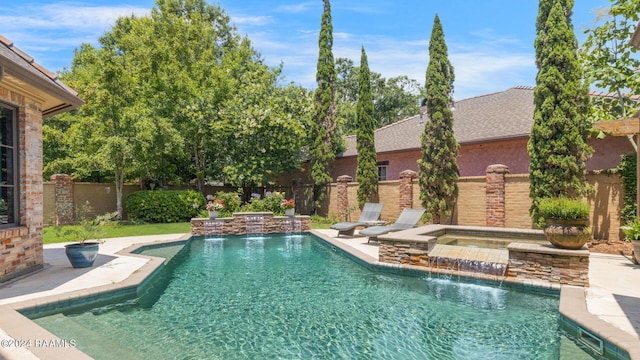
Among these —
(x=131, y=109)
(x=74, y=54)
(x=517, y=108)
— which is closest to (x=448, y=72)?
(x=517, y=108)

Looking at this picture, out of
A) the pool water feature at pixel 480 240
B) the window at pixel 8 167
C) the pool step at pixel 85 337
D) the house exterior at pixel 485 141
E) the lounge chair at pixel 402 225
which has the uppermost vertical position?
the house exterior at pixel 485 141

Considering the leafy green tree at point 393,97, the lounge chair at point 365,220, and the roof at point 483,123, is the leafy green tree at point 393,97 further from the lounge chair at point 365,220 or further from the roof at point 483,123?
the lounge chair at point 365,220

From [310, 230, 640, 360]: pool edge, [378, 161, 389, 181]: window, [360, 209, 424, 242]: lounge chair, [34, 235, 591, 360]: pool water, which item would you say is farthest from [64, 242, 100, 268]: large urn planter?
[378, 161, 389, 181]: window

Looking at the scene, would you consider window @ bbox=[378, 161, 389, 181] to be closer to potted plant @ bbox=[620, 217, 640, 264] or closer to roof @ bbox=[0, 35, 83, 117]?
potted plant @ bbox=[620, 217, 640, 264]

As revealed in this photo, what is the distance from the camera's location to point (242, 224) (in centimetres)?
1517

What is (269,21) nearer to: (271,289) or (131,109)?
(131,109)

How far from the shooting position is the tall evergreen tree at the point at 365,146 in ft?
56.3

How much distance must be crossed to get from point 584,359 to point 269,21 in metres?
21.3

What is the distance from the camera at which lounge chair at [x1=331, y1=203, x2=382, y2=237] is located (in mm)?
13102

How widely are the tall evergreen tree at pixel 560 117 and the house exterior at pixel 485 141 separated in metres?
2.45

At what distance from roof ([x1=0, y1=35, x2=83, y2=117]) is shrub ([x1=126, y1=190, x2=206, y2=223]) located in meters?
9.86

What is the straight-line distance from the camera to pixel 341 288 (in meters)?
6.95

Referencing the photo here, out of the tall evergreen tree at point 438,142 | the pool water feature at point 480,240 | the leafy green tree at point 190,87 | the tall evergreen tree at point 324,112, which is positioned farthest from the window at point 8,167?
the tall evergreen tree at point 324,112

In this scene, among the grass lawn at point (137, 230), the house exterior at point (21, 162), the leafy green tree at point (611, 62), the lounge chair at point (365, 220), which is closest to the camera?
the house exterior at point (21, 162)
